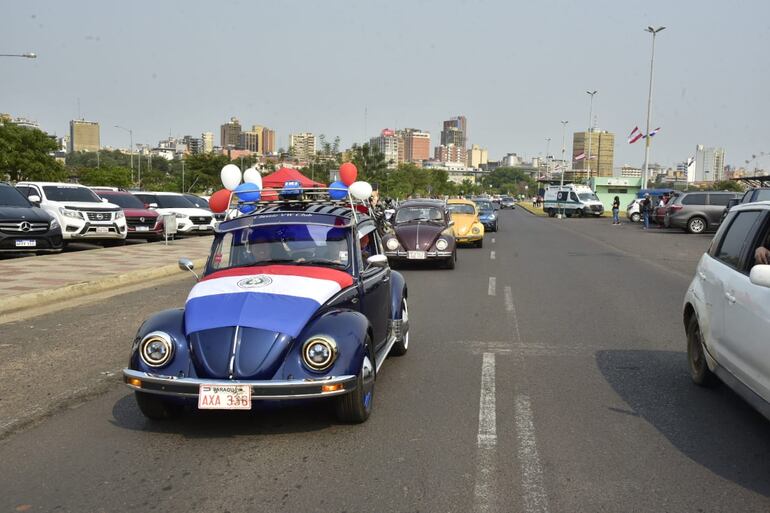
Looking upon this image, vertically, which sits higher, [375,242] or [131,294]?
[375,242]

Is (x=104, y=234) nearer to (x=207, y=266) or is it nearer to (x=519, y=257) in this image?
(x=519, y=257)

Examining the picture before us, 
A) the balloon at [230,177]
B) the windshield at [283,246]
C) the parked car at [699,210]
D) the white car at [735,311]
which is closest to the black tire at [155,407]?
the windshield at [283,246]

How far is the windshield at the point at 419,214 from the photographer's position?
58.6 ft

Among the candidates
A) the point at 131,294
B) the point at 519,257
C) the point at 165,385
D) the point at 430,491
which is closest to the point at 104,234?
the point at 131,294

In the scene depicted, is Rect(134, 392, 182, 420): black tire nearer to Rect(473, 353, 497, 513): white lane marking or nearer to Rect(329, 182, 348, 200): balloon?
Rect(473, 353, 497, 513): white lane marking

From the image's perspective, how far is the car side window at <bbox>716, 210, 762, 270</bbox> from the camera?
5602 mm

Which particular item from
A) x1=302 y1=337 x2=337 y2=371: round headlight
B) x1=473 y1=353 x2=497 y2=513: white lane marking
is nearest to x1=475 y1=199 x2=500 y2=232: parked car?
x1=473 y1=353 x2=497 y2=513: white lane marking

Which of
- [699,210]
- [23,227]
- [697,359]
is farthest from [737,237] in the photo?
[699,210]

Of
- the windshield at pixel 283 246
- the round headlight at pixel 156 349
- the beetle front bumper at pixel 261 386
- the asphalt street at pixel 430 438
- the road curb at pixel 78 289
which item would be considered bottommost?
the road curb at pixel 78 289

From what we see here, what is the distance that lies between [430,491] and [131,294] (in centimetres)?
938

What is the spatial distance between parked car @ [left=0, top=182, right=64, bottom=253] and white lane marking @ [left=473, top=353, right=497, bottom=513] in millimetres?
12793

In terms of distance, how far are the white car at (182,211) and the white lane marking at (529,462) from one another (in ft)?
69.9

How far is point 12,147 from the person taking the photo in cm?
4631

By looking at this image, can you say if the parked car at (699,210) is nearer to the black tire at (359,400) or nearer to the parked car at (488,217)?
the parked car at (488,217)
